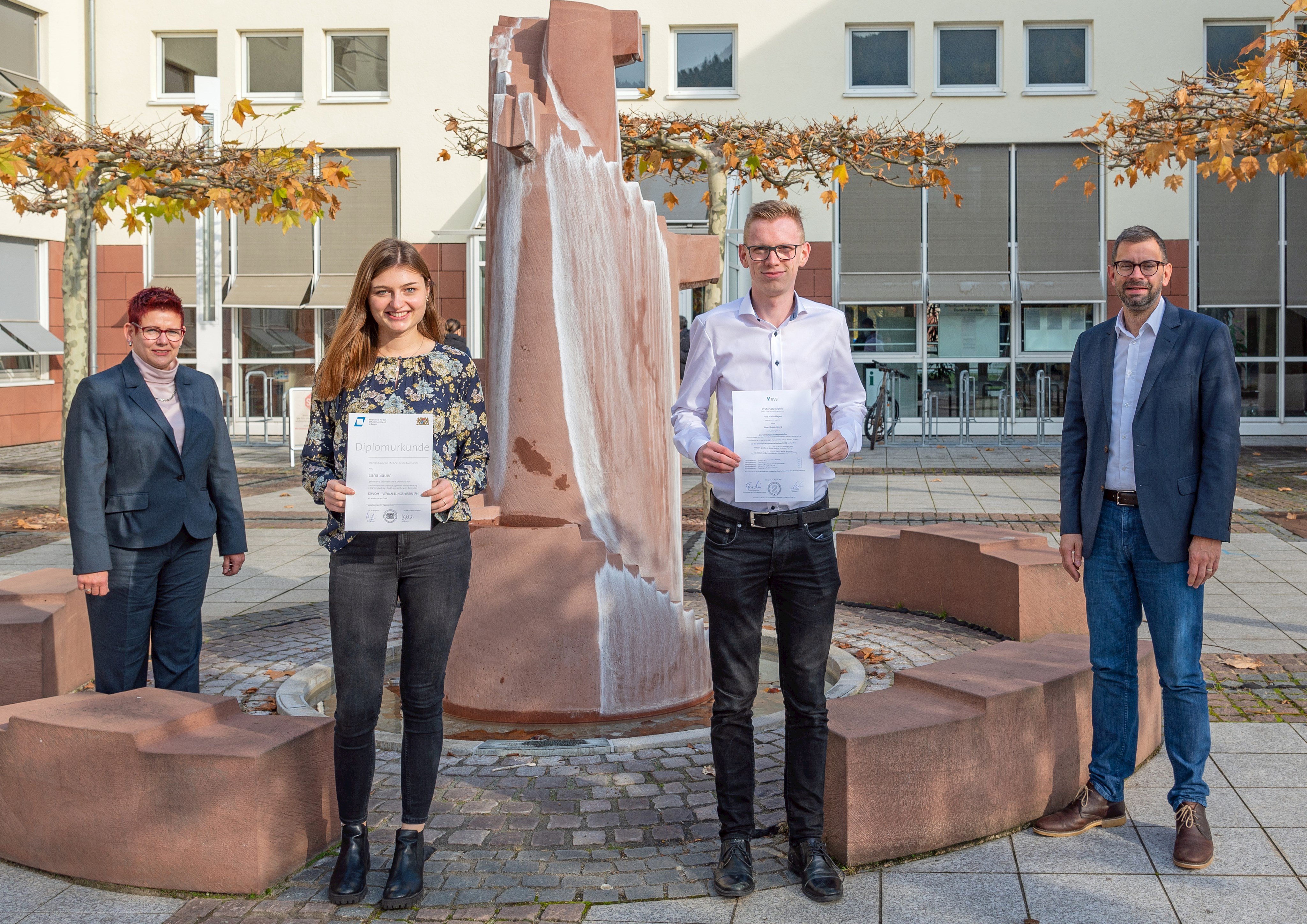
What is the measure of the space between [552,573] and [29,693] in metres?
2.52

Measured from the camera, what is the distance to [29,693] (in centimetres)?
592

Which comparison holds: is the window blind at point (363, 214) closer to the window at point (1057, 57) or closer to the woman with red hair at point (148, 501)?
the window at point (1057, 57)

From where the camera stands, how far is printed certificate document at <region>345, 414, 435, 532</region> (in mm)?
3645

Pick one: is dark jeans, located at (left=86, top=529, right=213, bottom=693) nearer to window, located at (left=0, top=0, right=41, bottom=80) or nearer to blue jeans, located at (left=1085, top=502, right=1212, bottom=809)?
blue jeans, located at (left=1085, top=502, right=1212, bottom=809)

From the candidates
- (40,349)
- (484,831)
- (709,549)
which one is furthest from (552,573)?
(40,349)

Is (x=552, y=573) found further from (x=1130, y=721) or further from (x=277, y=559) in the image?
(x=277, y=559)

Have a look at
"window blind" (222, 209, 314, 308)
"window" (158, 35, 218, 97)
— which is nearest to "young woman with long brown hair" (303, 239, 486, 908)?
"window blind" (222, 209, 314, 308)

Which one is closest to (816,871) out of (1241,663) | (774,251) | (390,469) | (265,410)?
(390,469)

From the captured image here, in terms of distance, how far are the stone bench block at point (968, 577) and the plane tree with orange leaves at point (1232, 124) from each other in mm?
5221

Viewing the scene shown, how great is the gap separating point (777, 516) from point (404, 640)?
1.17 metres

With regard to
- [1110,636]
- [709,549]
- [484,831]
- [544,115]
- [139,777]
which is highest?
[544,115]

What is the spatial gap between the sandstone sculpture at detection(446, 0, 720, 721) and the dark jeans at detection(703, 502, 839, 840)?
175 cm

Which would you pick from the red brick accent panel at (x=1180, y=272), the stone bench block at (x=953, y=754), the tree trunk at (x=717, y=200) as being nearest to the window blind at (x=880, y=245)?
the red brick accent panel at (x=1180, y=272)

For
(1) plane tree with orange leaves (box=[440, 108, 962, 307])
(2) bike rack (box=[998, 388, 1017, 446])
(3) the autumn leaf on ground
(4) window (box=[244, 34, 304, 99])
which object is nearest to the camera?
(3) the autumn leaf on ground
